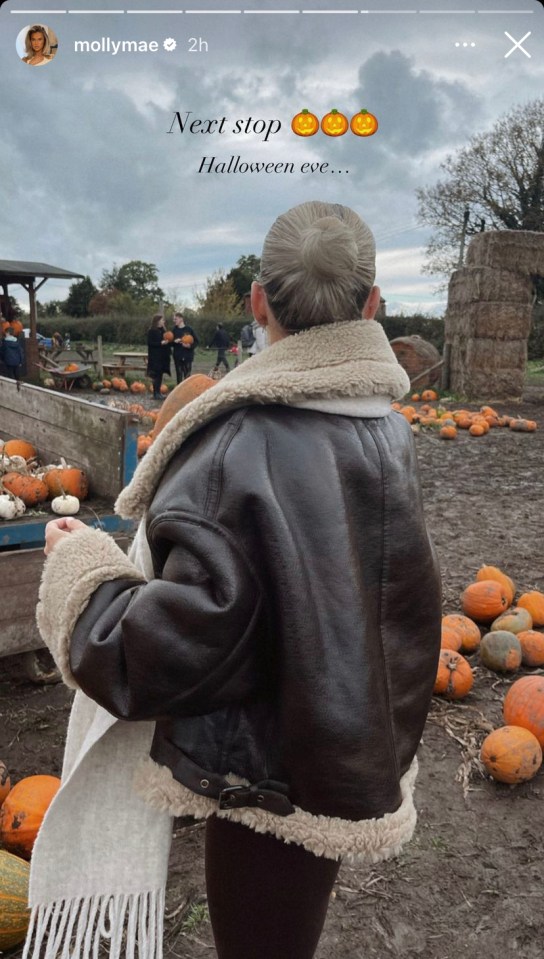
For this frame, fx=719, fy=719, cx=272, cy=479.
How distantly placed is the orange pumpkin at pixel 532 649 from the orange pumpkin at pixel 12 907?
2.82 meters

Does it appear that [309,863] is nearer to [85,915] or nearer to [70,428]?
[85,915]

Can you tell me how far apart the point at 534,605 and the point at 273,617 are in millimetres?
3577

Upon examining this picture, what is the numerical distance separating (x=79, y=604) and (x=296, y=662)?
0.41 metres

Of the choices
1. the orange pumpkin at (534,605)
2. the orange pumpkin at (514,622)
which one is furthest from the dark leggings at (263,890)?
the orange pumpkin at (534,605)

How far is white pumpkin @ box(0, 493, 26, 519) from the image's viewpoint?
3484 millimetres

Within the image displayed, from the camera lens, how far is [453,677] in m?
3.64

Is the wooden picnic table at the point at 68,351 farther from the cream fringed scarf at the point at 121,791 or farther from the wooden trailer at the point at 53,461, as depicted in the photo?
the cream fringed scarf at the point at 121,791

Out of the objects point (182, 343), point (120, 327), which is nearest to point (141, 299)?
point (120, 327)

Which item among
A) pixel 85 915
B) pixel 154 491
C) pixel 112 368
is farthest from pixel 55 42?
pixel 112 368

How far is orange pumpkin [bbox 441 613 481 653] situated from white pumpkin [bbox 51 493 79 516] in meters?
2.12

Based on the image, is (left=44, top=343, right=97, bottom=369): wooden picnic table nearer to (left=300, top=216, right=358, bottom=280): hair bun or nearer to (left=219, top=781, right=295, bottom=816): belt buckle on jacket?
(left=300, top=216, right=358, bottom=280): hair bun

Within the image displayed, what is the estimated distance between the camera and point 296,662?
1281mm

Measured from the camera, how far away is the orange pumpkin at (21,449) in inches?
168

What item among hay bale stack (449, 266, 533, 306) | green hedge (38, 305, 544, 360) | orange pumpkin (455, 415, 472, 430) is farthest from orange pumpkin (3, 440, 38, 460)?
green hedge (38, 305, 544, 360)
